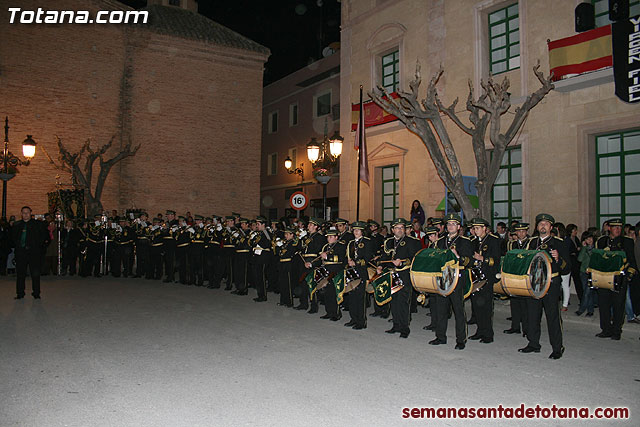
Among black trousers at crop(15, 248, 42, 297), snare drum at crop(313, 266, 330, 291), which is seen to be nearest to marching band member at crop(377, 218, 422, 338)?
snare drum at crop(313, 266, 330, 291)

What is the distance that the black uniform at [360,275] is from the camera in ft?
31.7

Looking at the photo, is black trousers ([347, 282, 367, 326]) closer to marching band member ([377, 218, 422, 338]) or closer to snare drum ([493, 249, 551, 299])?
marching band member ([377, 218, 422, 338])

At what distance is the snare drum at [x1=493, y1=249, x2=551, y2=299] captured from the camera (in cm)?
745

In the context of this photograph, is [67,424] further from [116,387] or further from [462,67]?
[462,67]

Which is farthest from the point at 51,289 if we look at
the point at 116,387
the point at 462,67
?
the point at 462,67

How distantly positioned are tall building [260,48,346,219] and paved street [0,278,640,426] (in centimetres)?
2362

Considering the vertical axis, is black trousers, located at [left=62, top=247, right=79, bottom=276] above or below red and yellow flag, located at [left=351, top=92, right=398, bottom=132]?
below

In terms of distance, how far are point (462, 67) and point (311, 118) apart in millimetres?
18361

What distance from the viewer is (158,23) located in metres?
29.9

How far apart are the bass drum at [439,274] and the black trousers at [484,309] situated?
0.90 m

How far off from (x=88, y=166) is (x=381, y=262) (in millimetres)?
21174

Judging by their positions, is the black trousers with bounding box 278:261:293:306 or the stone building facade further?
the stone building facade

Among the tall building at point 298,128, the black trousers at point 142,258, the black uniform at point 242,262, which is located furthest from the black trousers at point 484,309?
the tall building at point 298,128

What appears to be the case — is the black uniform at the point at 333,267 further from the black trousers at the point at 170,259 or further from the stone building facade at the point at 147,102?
the stone building facade at the point at 147,102
